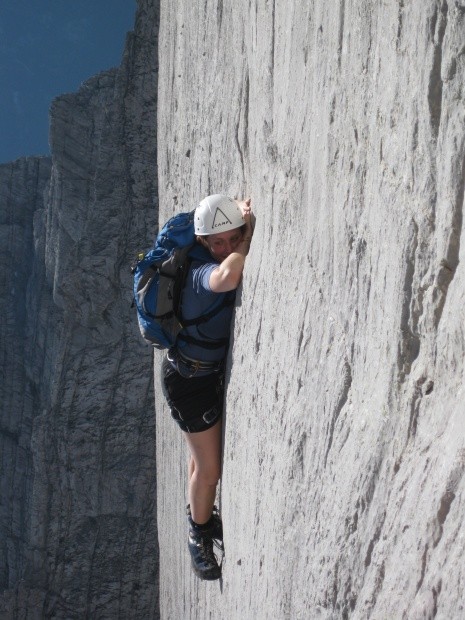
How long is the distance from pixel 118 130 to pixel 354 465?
55.1 feet

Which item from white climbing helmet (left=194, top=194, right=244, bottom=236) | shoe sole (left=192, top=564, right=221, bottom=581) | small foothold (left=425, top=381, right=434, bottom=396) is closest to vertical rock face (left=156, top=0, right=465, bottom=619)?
small foothold (left=425, top=381, right=434, bottom=396)

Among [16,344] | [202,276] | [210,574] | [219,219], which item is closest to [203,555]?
[210,574]

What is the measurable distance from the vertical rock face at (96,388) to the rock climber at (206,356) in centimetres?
1282

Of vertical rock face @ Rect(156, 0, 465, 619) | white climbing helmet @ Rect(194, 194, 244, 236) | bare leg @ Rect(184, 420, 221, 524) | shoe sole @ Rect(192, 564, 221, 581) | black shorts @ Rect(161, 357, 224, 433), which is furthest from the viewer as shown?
shoe sole @ Rect(192, 564, 221, 581)

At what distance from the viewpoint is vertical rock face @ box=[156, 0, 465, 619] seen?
6.84 feet

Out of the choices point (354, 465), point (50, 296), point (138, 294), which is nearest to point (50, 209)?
point (50, 296)

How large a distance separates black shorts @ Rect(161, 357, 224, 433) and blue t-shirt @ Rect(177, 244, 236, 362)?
216 millimetres

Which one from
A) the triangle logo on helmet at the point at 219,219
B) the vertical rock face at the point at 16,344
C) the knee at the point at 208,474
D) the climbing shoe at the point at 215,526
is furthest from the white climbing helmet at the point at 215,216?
the vertical rock face at the point at 16,344

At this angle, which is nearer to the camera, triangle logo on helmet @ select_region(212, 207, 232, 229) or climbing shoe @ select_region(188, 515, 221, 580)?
triangle logo on helmet @ select_region(212, 207, 232, 229)

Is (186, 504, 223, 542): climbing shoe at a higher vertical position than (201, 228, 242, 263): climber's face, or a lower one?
lower

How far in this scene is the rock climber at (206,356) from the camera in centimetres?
389

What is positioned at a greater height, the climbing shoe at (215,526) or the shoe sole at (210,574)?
the climbing shoe at (215,526)

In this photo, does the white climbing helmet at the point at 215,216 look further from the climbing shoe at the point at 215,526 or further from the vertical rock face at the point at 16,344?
the vertical rock face at the point at 16,344

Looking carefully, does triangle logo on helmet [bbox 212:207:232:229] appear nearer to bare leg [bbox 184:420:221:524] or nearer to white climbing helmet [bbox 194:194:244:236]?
white climbing helmet [bbox 194:194:244:236]
